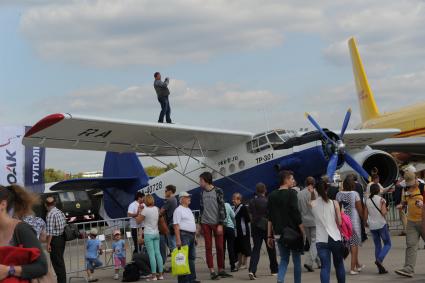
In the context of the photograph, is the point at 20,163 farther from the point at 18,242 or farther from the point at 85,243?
the point at 18,242

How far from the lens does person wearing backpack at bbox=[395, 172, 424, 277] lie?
32.9 ft

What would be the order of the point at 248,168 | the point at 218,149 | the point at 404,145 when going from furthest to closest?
1. the point at 404,145
2. the point at 218,149
3. the point at 248,168

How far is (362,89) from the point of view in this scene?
41.1 meters

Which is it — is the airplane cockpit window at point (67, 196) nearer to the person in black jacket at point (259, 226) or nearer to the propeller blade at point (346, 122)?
the propeller blade at point (346, 122)

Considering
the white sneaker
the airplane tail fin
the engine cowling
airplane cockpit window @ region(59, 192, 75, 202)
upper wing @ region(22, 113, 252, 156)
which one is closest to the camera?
the white sneaker

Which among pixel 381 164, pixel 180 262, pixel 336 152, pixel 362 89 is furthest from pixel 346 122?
pixel 362 89

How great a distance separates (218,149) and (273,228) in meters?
10.9

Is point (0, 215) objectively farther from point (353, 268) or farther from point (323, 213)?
point (353, 268)

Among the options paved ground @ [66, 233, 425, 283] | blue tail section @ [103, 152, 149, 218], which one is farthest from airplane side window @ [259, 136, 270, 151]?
blue tail section @ [103, 152, 149, 218]

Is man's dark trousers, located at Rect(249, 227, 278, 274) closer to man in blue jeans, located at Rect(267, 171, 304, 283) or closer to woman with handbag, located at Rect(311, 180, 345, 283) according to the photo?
man in blue jeans, located at Rect(267, 171, 304, 283)

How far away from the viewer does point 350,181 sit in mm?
11398

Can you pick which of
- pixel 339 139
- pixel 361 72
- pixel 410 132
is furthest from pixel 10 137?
pixel 361 72

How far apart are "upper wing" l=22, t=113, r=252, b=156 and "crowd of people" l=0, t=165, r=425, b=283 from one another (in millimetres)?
4082

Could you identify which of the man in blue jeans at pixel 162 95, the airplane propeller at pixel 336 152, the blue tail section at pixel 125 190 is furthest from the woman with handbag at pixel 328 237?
the blue tail section at pixel 125 190
